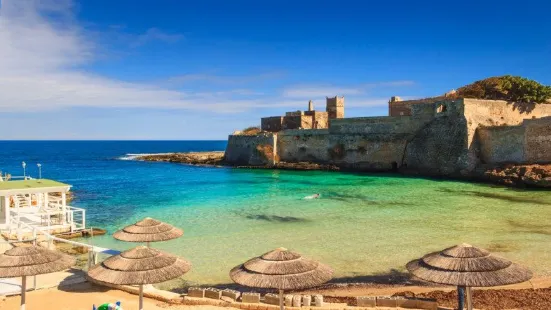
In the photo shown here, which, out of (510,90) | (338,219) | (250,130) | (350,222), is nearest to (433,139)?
(510,90)

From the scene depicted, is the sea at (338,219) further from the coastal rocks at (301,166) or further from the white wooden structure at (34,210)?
the coastal rocks at (301,166)

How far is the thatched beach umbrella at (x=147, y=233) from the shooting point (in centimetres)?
1088

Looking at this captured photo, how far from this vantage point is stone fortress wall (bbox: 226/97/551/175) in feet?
110

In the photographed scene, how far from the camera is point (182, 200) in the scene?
88.3 ft

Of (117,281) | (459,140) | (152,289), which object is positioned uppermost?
(459,140)

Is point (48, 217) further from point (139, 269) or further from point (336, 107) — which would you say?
point (336, 107)

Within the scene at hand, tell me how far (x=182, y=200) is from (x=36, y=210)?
9862mm

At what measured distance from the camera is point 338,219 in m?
20.0

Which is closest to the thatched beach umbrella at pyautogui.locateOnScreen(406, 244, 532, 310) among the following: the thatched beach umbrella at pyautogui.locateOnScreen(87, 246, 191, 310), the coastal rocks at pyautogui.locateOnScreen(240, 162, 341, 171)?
the thatched beach umbrella at pyautogui.locateOnScreen(87, 246, 191, 310)

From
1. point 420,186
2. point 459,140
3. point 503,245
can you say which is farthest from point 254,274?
point 459,140

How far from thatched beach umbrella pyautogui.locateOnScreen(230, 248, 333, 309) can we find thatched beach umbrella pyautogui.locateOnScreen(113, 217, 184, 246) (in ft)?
12.7

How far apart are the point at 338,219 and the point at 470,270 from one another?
12.7 meters

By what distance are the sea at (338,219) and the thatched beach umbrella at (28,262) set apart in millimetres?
4393

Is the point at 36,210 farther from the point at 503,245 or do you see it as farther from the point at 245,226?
the point at 503,245
